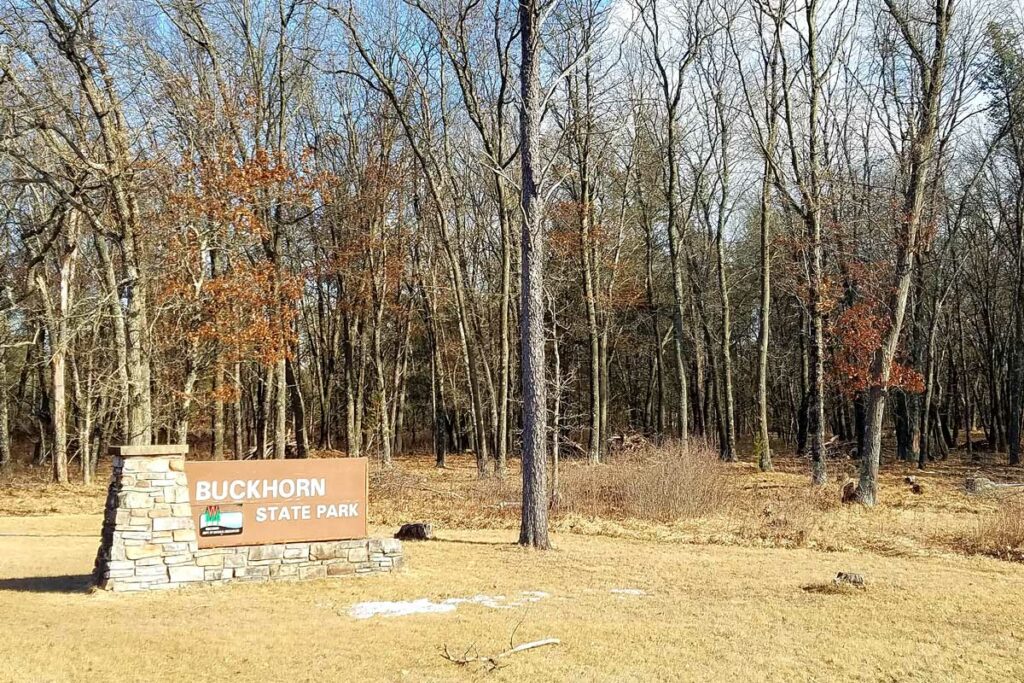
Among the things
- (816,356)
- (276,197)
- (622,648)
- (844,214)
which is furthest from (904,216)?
(276,197)

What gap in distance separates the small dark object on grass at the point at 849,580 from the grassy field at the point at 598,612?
14 centimetres

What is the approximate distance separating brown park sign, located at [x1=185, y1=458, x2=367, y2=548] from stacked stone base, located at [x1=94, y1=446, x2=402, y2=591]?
0.13 meters

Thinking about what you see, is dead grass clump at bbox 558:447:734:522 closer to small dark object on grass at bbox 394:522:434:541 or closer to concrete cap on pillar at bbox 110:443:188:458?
small dark object on grass at bbox 394:522:434:541

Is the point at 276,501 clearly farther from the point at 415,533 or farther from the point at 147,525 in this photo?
the point at 415,533

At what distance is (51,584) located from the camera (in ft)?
31.1

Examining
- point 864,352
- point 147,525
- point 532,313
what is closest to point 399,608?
point 147,525

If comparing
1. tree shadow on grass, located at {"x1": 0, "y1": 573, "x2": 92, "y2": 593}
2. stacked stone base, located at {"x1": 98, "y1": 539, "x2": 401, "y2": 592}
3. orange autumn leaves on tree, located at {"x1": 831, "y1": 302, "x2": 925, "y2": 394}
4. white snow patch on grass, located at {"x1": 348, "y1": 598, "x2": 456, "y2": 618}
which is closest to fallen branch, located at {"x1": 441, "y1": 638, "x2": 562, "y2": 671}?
white snow patch on grass, located at {"x1": 348, "y1": 598, "x2": 456, "y2": 618}

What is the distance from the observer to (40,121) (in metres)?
15.4

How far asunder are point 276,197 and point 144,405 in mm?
7069

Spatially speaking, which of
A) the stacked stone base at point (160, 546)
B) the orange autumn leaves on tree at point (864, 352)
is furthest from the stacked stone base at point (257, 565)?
the orange autumn leaves on tree at point (864, 352)

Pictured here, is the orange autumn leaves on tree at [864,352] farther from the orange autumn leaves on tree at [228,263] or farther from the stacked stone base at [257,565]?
the orange autumn leaves on tree at [228,263]

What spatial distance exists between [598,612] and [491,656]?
6.27 ft

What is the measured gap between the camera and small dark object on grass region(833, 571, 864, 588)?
898 cm

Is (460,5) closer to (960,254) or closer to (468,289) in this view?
(468,289)
